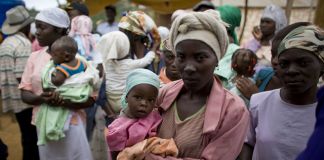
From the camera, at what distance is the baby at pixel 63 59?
347 centimetres

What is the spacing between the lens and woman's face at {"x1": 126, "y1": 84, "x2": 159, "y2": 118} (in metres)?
2.15

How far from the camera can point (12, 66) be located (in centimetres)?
462

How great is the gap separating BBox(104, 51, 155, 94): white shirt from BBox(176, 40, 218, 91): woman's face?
2.44 metres

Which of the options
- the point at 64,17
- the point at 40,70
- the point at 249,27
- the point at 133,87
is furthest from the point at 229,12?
the point at 249,27

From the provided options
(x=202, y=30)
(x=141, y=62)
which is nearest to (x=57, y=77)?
(x=141, y=62)

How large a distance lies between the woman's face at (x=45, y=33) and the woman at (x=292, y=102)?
2.39m

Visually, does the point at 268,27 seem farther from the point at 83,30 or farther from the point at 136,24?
the point at 83,30

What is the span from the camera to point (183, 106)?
6.73 ft

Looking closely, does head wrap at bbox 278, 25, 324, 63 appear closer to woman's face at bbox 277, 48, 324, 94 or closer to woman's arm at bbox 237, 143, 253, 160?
woman's face at bbox 277, 48, 324, 94

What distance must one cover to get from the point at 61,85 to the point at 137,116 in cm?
160

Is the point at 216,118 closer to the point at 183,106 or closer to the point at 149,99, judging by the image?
the point at 183,106

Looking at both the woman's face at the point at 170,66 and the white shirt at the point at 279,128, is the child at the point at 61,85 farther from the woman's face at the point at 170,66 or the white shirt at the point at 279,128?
the white shirt at the point at 279,128

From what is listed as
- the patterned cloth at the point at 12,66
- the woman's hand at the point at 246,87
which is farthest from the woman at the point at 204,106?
the patterned cloth at the point at 12,66

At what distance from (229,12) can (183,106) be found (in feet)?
8.77
